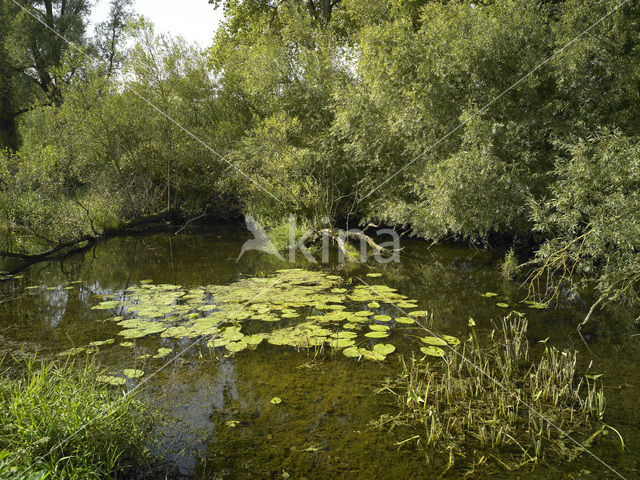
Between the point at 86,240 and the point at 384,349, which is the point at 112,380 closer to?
the point at 384,349

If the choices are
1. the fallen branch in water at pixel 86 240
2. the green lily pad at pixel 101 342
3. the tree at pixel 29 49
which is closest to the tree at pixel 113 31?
the tree at pixel 29 49

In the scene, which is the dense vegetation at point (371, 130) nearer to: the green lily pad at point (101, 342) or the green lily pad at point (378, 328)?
the green lily pad at point (378, 328)

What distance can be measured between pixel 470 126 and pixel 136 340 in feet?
24.9

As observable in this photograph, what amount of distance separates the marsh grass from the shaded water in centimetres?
13

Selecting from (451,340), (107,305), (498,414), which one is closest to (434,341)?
(451,340)

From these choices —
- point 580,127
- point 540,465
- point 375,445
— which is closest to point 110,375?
point 375,445

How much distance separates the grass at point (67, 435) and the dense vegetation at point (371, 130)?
5.64 meters

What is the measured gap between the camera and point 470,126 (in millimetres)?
8805

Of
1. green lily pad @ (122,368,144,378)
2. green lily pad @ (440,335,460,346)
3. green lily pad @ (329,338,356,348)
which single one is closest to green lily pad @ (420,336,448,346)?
green lily pad @ (440,335,460,346)

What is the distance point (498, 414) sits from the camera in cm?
351

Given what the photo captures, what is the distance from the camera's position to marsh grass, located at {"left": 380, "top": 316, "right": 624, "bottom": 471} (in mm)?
3086

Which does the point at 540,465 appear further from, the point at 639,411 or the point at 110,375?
the point at 110,375

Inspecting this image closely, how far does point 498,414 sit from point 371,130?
9850 mm

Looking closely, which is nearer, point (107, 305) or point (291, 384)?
point (291, 384)
